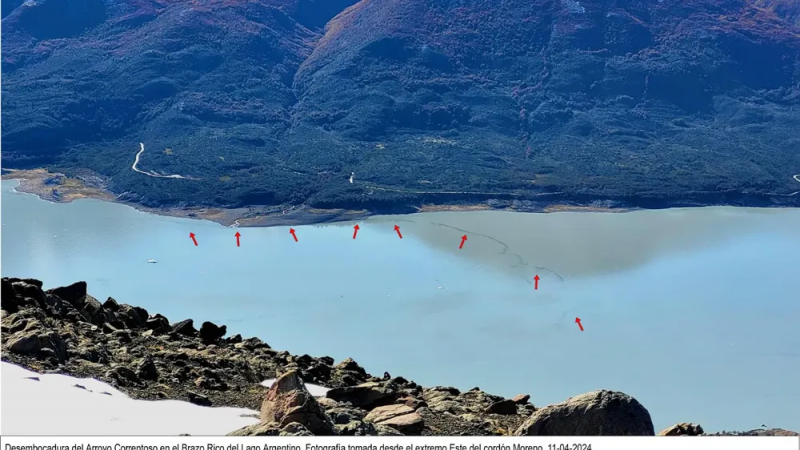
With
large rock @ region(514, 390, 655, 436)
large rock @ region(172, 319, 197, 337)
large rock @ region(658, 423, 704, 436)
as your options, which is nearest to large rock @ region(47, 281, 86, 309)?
large rock @ region(172, 319, 197, 337)

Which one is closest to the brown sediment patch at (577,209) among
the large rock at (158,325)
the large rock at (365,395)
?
the large rock at (158,325)

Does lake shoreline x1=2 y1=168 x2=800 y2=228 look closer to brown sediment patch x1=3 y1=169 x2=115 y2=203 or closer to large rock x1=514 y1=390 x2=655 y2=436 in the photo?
brown sediment patch x1=3 y1=169 x2=115 y2=203

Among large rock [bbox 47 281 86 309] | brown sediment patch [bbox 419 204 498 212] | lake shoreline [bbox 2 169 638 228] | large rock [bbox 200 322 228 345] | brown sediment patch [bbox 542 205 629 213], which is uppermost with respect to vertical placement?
brown sediment patch [bbox 542 205 629 213]

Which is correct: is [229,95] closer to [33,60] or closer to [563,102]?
[33,60]

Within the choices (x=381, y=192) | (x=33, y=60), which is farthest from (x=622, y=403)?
(x=33, y=60)

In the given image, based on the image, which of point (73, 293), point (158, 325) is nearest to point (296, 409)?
point (158, 325)
